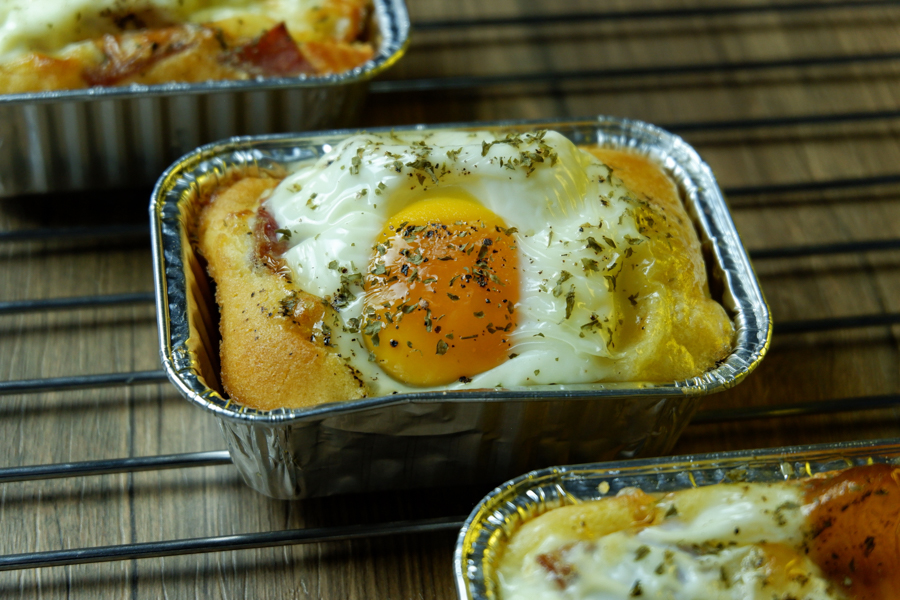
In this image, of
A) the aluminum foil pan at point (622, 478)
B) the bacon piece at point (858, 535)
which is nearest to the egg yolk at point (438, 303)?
the aluminum foil pan at point (622, 478)

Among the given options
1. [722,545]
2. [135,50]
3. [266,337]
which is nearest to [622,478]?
[722,545]

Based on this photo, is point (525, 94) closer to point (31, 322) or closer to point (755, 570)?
point (31, 322)

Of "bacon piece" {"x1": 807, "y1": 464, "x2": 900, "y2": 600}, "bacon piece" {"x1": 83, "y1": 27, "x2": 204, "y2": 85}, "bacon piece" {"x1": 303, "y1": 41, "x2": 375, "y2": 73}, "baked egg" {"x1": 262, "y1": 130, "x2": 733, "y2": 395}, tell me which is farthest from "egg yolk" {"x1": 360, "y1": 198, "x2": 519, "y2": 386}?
"bacon piece" {"x1": 83, "y1": 27, "x2": 204, "y2": 85}

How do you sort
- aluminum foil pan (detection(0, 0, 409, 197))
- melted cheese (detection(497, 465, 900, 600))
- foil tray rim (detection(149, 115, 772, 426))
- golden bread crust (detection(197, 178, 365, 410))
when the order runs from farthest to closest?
aluminum foil pan (detection(0, 0, 409, 197)) → golden bread crust (detection(197, 178, 365, 410)) → foil tray rim (detection(149, 115, 772, 426)) → melted cheese (detection(497, 465, 900, 600))

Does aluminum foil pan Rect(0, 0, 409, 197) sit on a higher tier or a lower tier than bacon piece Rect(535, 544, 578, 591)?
higher

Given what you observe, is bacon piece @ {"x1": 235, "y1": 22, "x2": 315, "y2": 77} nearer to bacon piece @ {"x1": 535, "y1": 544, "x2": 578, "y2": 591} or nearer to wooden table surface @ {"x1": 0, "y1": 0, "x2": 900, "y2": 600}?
wooden table surface @ {"x1": 0, "y1": 0, "x2": 900, "y2": 600}

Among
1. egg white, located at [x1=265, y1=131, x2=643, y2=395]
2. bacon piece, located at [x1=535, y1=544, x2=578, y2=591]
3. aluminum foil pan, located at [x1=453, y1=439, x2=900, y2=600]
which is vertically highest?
egg white, located at [x1=265, y1=131, x2=643, y2=395]

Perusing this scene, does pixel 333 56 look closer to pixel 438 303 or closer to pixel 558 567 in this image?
pixel 438 303
